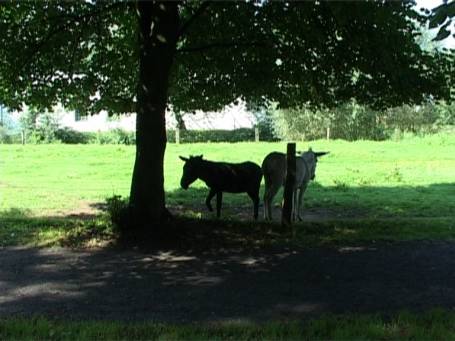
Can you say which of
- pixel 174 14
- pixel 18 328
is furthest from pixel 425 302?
pixel 174 14

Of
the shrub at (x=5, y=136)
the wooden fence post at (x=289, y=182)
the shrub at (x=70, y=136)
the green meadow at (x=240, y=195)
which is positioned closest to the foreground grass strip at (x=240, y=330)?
the green meadow at (x=240, y=195)

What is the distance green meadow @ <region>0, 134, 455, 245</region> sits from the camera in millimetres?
12305

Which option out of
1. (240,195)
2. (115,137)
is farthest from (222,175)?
(115,137)

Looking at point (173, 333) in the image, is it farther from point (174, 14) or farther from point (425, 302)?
point (174, 14)

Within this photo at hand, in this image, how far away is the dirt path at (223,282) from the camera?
6777 millimetres

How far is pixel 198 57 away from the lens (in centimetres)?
1302

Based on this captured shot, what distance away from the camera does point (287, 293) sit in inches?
291

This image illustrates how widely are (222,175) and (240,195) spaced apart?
214 inches

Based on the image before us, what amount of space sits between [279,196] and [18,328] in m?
12.2

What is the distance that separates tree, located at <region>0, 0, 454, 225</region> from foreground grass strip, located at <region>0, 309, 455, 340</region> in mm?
4725

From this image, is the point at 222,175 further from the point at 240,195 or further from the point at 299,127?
the point at 299,127

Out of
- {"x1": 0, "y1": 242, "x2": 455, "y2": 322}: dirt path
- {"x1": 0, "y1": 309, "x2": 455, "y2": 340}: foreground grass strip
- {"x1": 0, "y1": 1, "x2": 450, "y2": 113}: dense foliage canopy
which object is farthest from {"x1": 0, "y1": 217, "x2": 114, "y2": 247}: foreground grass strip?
Result: {"x1": 0, "y1": 309, "x2": 455, "y2": 340}: foreground grass strip

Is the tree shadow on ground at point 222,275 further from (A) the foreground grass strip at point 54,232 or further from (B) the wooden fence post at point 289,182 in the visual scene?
(B) the wooden fence post at point 289,182

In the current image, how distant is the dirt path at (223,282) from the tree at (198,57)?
2206 millimetres
